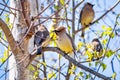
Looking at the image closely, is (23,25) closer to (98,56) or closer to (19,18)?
(19,18)

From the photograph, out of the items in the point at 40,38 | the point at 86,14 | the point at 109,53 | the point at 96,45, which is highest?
the point at 86,14

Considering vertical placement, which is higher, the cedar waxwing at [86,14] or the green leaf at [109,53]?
the cedar waxwing at [86,14]

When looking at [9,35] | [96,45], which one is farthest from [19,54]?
[96,45]

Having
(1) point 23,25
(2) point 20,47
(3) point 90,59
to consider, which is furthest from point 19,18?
(3) point 90,59

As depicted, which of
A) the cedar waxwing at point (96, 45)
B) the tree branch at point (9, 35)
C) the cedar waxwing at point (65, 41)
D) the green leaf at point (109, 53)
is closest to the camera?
the tree branch at point (9, 35)

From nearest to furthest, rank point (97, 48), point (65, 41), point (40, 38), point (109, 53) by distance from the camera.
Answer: point (109, 53) < point (40, 38) < point (65, 41) < point (97, 48)

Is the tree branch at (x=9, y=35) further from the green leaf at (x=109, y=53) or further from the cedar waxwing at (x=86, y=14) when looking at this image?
the cedar waxwing at (x=86, y=14)

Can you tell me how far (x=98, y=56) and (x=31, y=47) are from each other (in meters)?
0.96

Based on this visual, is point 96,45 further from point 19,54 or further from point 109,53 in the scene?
point 19,54

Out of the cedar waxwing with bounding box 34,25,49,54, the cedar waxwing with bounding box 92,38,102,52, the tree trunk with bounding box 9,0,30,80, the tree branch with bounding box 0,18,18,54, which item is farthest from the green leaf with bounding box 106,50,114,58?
the cedar waxwing with bounding box 92,38,102,52

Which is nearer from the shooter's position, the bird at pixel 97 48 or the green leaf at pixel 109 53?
the green leaf at pixel 109 53

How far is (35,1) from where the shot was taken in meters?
4.56

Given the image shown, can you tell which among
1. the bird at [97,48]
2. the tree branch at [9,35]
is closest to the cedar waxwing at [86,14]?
the bird at [97,48]

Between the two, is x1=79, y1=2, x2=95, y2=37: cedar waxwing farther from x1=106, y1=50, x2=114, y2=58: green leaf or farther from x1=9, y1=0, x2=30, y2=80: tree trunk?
x1=9, y1=0, x2=30, y2=80: tree trunk
